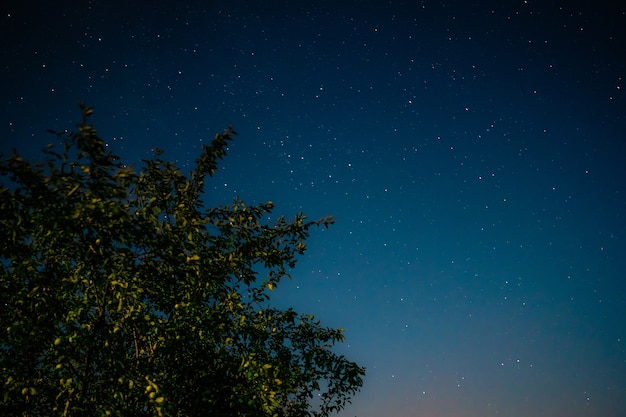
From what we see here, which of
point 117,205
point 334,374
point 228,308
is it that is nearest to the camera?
point 117,205

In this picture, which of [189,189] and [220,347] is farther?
[189,189]

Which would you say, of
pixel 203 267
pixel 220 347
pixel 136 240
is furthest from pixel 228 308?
pixel 136 240

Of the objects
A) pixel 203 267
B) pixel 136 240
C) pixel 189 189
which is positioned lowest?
pixel 136 240

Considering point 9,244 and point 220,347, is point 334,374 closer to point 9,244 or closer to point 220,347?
point 220,347

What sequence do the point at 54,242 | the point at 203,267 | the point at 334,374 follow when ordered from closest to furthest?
1. the point at 54,242
2. the point at 203,267
3. the point at 334,374

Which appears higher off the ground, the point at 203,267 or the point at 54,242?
the point at 203,267

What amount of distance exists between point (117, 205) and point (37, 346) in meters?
2.65

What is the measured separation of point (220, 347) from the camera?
246 inches

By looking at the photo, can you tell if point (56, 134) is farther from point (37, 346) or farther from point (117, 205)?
point (37, 346)

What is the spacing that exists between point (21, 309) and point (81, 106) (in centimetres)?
275

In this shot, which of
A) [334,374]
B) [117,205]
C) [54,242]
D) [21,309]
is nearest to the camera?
[117,205]

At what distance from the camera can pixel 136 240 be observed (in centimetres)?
475

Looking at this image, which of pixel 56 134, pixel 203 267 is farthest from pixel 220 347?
pixel 56 134

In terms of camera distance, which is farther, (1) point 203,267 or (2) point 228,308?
(2) point 228,308
